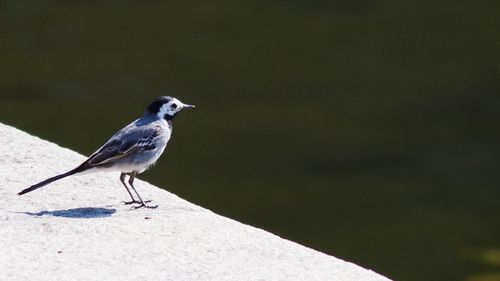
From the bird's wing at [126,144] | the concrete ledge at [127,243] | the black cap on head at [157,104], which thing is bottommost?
the concrete ledge at [127,243]

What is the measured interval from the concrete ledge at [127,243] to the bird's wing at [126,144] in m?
0.26

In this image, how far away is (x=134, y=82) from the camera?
14031 mm

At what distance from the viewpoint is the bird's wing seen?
6348 millimetres

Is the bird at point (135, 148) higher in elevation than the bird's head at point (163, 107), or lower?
lower

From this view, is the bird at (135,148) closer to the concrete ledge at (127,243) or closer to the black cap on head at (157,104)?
the black cap on head at (157,104)

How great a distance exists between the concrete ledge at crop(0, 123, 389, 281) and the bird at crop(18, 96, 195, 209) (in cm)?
17

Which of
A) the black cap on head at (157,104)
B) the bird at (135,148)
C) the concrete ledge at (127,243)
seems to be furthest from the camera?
the black cap on head at (157,104)

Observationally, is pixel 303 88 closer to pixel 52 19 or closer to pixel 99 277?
pixel 52 19

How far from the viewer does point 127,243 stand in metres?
5.75

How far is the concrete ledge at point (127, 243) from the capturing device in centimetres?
538

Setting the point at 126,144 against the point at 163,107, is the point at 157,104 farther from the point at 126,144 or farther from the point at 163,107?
the point at 126,144

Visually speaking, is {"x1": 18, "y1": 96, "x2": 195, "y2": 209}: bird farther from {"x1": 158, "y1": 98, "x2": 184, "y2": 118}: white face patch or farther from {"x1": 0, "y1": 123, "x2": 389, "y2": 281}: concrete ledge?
{"x1": 0, "y1": 123, "x2": 389, "y2": 281}: concrete ledge

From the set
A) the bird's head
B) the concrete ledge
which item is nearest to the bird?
the bird's head

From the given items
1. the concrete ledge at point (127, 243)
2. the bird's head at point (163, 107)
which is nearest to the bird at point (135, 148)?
the bird's head at point (163, 107)
